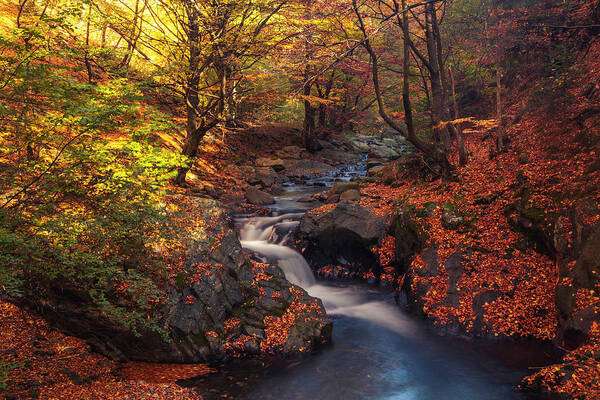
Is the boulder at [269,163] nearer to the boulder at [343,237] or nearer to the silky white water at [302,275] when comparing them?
the silky white water at [302,275]

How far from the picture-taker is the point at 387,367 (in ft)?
25.7

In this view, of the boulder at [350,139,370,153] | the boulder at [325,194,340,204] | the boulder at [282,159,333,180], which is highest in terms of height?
the boulder at [350,139,370,153]

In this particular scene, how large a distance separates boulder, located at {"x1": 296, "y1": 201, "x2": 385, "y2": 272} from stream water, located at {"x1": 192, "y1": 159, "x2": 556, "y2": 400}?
219 centimetres

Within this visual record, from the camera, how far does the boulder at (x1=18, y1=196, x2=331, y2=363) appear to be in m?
7.54

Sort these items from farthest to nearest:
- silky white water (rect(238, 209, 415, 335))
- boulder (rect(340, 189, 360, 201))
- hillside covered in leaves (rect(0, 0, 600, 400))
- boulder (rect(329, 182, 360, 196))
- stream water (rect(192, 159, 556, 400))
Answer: boulder (rect(329, 182, 360, 196)), boulder (rect(340, 189, 360, 201)), silky white water (rect(238, 209, 415, 335)), stream water (rect(192, 159, 556, 400)), hillside covered in leaves (rect(0, 0, 600, 400))

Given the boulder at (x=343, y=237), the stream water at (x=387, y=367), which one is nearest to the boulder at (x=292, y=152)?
the boulder at (x=343, y=237)

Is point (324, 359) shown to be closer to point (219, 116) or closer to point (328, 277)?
point (328, 277)

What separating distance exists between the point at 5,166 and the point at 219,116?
974 cm

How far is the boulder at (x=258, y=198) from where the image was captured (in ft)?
56.0

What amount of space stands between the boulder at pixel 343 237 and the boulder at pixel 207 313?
11.0 feet

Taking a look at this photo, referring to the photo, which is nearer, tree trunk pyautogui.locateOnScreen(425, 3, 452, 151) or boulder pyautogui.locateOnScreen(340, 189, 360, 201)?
tree trunk pyautogui.locateOnScreen(425, 3, 452, 151)

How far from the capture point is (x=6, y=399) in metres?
5.60

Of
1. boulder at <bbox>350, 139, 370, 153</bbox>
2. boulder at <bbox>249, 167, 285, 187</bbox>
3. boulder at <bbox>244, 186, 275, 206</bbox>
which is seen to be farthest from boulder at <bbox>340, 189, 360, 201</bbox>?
boulder at <bbox>350, 139, 370, 153</bbox>

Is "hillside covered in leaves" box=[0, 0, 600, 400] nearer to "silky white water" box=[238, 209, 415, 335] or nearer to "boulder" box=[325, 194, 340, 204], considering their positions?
"boulder" box=[325, 194, 340, 204]
